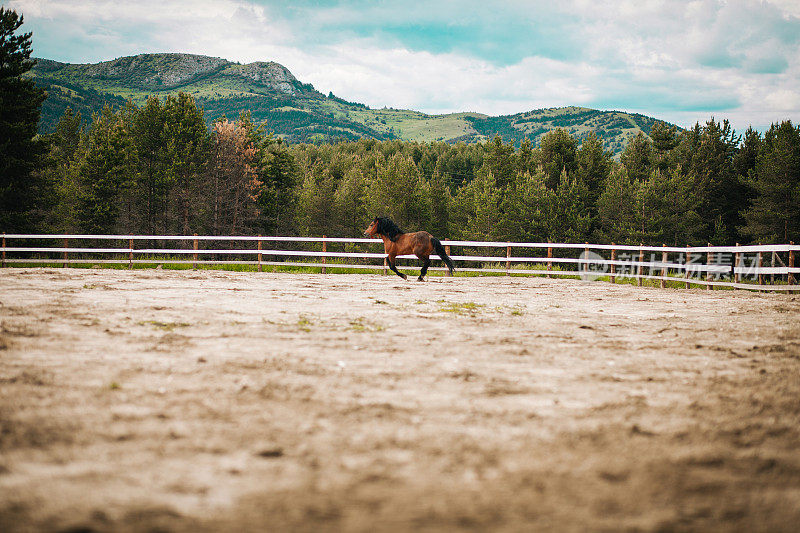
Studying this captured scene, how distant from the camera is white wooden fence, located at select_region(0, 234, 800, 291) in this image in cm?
1416

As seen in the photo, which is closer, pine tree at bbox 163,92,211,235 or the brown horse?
the brown horse

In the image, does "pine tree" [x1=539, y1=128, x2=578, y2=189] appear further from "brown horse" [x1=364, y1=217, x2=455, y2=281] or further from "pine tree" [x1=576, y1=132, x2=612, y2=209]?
"brown horse" [x1=364, y1=217, x2=455, y2=281]

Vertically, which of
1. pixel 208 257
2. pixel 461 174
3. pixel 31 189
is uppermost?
pixel 461 174

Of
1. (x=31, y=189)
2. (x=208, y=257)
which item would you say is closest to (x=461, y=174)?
(x=208, y=257)

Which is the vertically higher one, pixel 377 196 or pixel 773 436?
pixel 377 196

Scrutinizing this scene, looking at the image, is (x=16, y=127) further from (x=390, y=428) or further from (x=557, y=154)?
(x=557, y=154)

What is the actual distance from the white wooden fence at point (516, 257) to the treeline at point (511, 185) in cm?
259

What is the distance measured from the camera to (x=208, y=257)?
140 feet

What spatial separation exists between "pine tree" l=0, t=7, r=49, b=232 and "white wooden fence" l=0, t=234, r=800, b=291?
1.87 meters

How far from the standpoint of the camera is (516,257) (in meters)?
33.8

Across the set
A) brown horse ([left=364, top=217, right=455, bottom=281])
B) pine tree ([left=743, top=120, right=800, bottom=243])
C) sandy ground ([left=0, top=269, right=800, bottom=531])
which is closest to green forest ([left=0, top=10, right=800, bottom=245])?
pine tree ([left=743, top=120, right=800, bottom=243])

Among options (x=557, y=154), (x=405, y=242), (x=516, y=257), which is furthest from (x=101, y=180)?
(x=557, y=154)

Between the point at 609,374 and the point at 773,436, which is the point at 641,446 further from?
the point at 609,374

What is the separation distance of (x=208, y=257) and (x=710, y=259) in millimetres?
37986
